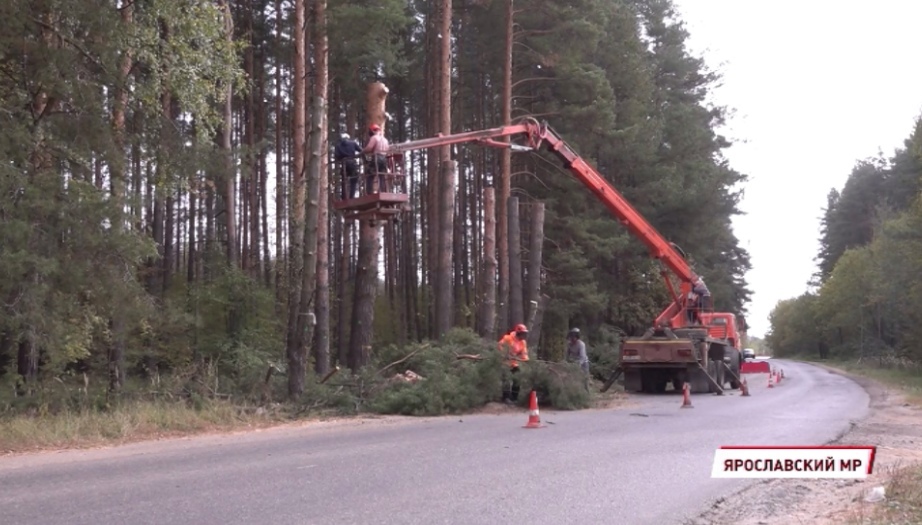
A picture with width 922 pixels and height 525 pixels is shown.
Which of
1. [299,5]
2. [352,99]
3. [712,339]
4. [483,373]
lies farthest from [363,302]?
[352,99]

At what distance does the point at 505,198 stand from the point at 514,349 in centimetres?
1093

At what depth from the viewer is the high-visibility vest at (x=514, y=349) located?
20.4 m

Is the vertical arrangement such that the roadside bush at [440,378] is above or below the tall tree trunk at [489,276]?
below

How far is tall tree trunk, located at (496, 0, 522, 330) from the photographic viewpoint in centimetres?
2991

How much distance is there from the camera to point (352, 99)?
112 feet

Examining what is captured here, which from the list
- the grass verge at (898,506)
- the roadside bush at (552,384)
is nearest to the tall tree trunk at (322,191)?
the roadside bush at (552,384)

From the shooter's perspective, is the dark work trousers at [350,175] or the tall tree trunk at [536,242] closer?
the dark work trousers at [350,175]

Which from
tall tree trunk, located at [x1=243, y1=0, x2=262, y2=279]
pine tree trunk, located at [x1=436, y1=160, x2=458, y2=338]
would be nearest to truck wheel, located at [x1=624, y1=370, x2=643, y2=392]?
pine tree trunk, located at [x1=436, y1=160, x2=458, y2=338]

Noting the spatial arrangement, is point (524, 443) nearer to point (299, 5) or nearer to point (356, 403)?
point (356, 403)

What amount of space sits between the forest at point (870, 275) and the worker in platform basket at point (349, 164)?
31025 mm

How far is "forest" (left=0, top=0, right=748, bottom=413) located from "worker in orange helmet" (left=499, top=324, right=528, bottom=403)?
1.84 feet

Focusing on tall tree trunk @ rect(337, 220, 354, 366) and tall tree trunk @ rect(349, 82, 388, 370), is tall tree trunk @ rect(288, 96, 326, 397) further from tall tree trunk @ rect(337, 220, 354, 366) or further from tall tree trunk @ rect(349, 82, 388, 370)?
tall tree trunk @ rect(337, 220, 354, 366)

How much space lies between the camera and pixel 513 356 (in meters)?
20.5

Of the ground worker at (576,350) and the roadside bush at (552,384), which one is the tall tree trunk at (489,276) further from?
the roadside bush at (552,384)
